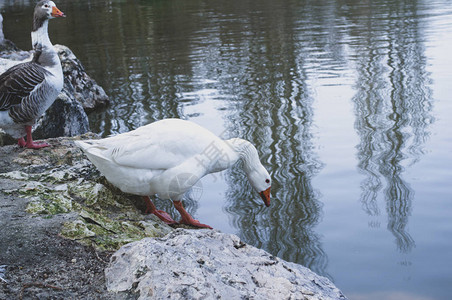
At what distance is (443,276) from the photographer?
458 cm

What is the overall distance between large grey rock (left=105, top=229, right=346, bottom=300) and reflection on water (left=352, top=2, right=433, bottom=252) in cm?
194

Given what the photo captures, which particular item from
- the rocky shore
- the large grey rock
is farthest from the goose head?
the large grey rock

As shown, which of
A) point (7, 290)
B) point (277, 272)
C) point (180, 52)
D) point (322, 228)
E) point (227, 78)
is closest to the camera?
point (7, 290)

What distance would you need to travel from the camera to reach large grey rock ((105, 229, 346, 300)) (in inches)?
120

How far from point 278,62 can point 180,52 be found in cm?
320

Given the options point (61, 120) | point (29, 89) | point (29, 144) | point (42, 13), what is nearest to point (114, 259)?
point (29, 144)

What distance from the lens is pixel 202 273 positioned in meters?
3.17

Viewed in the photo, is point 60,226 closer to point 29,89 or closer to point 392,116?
point 29,89

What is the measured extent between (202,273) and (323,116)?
6.06 metres

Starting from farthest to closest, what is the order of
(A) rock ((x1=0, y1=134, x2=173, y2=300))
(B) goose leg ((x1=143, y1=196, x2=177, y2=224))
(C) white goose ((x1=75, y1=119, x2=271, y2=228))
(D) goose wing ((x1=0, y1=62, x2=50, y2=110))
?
(D) goose wing ((x1=0, y1=62, x2=50, y2=110)), (B) goose leg ((x1=143, y1=196, x2=177, y2=224)), (C) white goose ((x1=75, y1=119, x2=271, y2=228)), (A) rock ((x1=0, y1=134, x2=173, y2=300))

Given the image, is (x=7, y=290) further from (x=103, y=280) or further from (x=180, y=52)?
(x=180, y=52)

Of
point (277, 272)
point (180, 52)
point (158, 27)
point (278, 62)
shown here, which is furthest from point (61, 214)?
point (158, 27)

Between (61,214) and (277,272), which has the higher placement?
(61,214)

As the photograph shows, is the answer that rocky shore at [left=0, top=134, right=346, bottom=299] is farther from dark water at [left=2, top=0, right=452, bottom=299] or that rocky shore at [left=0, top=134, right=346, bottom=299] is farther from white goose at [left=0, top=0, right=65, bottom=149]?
white goose at [left=0, top=0, right=65, bottom=149]
